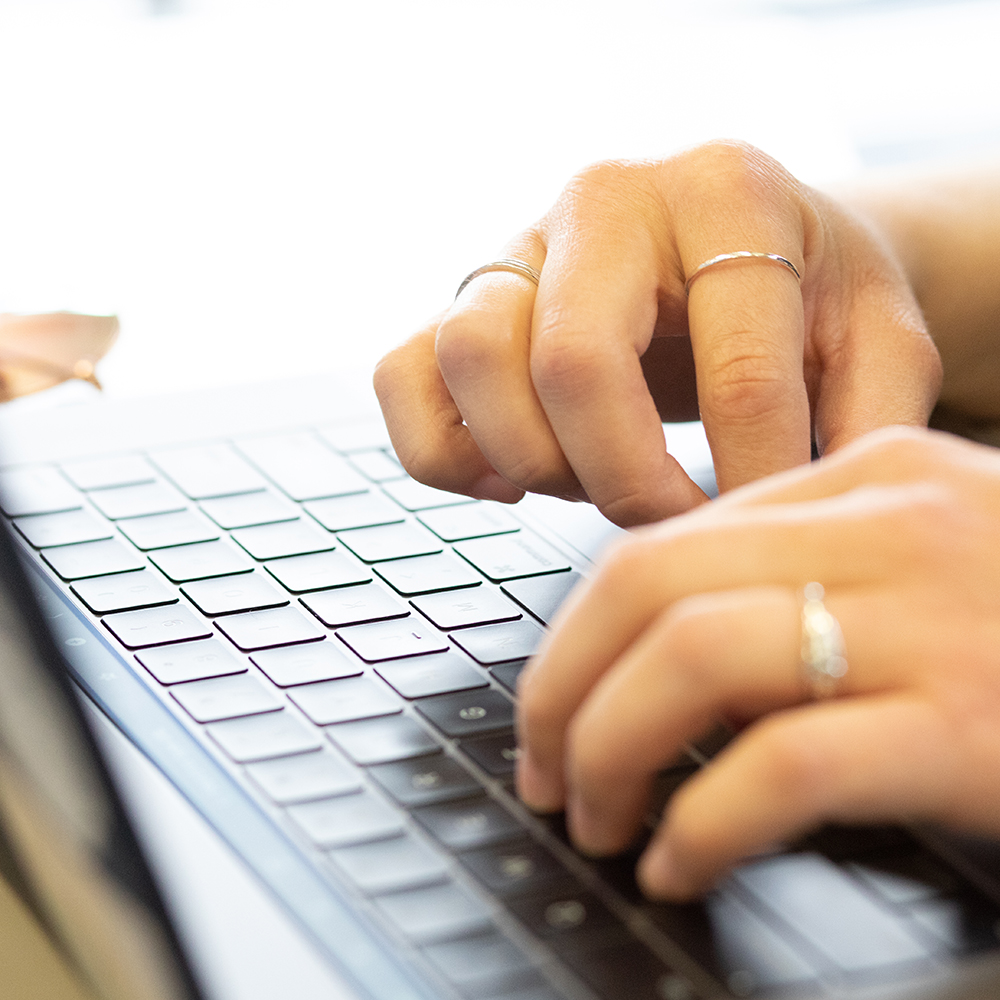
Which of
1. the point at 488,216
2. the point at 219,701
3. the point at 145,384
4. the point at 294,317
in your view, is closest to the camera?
the point at 219,701

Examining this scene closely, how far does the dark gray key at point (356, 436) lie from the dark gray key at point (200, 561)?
0.12 metres

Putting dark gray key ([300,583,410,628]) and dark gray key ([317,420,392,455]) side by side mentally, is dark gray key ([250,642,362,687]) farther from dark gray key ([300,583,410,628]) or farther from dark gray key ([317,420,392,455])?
dark gray key ([317,420,392,455])

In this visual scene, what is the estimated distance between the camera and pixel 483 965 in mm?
300

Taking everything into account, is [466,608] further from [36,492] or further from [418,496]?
[36,492]

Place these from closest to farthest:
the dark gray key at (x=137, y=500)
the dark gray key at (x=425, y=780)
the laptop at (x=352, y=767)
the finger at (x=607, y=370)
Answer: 1. the laptop at (x=352, y=767)
2. the dark gray key at (x=425, y=780)
3. the finger at (x=607, y=370)
4. the dark gray key at (x=137, y=500)

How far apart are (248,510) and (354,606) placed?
113 mm

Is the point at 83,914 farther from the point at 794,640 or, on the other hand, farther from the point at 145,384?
the point at 145,384

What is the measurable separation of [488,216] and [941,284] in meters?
0.57

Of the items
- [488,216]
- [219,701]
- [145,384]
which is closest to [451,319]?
[219,701]

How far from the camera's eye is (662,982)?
292 mm

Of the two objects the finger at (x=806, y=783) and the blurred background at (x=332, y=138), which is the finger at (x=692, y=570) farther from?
the blurred background at (x=332, y=138)

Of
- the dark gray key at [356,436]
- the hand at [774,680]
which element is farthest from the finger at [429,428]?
the hand at [774,680]

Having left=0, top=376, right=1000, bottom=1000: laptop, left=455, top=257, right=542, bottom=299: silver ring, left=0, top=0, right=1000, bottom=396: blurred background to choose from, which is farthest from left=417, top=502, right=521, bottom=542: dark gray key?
left=0, top=0, right=1000, bottom=396: blurred background

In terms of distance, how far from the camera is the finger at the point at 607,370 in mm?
469
